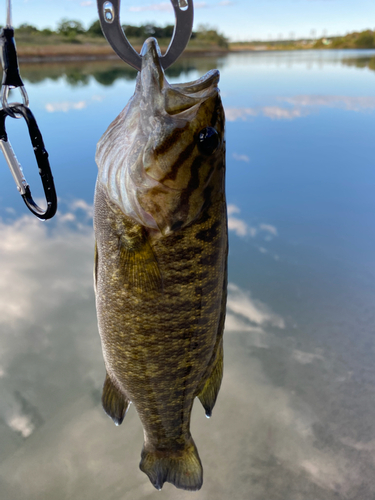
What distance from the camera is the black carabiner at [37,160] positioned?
122 cm

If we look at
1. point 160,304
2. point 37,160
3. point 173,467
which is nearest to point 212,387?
point 173,467

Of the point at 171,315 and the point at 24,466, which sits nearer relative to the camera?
the point at 171,315

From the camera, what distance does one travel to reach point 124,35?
1004 mm

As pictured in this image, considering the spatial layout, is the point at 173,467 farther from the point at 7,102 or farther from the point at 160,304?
the point at 7,102

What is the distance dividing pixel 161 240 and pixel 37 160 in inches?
21.7

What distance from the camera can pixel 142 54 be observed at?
107 centimetres

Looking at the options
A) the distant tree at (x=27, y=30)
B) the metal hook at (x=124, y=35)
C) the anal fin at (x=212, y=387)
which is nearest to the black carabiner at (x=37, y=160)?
the metal hook at (x=124, y=35)

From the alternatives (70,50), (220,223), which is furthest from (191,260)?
(70,50)

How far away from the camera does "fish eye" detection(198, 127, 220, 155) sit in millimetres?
1152

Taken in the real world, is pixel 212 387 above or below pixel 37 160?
→ below

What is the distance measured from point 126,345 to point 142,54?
3.67 feet

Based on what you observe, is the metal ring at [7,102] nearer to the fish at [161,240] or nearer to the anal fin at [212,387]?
the fish at [161,240]

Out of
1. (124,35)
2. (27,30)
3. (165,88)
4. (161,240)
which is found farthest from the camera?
(27,30)

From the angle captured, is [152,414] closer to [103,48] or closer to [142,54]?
[142,54]
